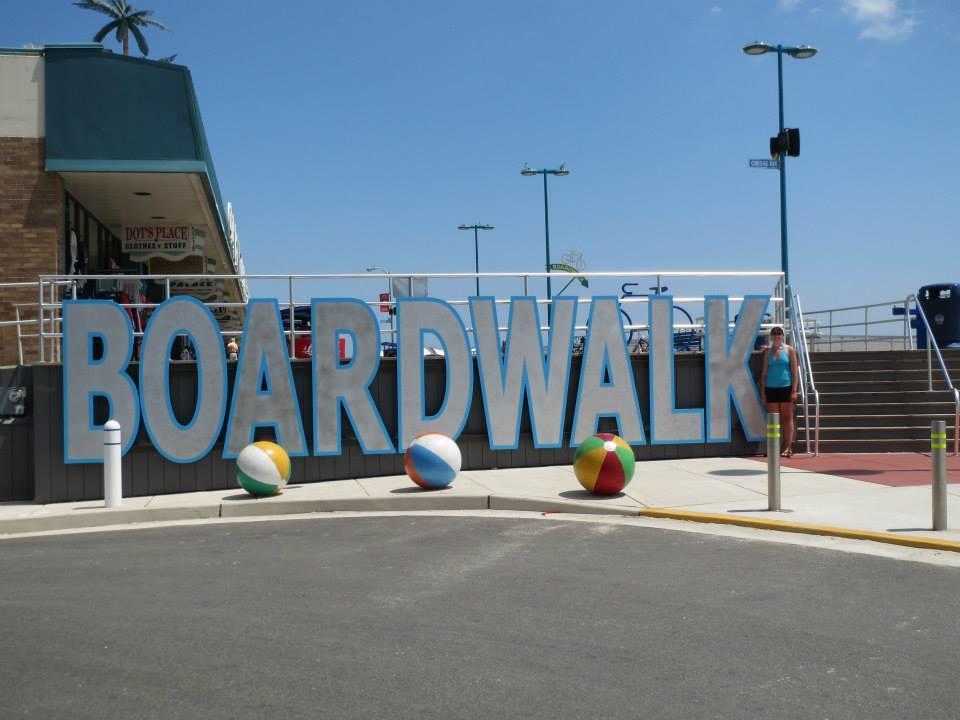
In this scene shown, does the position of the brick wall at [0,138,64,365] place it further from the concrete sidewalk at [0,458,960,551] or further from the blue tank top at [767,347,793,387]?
the blue tank top at [767,347,793,387]

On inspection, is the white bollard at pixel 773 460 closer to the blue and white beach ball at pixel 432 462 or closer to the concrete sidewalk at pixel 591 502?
the concrete sidewalk at pixel 591 502

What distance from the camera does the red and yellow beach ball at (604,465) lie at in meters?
10.6

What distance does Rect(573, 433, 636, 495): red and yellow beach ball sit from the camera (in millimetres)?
10570

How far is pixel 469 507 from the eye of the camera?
423 inches

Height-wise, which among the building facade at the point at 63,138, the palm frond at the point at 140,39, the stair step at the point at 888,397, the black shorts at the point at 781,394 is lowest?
the stair step at the point at 888,397

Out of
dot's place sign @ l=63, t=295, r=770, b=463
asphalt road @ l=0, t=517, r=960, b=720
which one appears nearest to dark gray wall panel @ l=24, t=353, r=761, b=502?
dot's place sign @ l=63, t=295, r=770, b=463

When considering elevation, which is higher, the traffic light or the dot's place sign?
the traffic light

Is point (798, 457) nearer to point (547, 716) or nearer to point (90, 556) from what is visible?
point (90, 556)

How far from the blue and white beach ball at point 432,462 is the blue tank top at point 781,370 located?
200 inches

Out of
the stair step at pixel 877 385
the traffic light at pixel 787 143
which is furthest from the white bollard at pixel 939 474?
the traffic light at pixel 787 143

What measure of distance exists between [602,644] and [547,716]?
1158 millimetres

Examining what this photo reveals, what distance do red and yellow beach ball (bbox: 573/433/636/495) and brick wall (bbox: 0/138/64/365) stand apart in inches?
369

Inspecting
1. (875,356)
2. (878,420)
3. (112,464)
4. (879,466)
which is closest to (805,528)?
(879,466)

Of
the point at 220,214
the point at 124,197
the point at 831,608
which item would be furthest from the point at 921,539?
the point at 220,214
